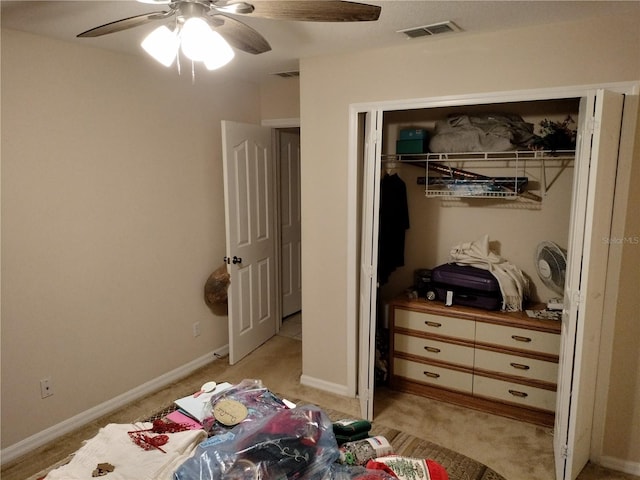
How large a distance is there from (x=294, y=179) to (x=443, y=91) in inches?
92.4

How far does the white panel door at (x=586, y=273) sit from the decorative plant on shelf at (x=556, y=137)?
477 mm

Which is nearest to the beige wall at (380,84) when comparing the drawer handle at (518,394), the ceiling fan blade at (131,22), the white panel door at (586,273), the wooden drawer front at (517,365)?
the white panel door at (586,273)

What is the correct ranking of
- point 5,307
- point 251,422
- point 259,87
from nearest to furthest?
point 251,422 → point 5,307 → point 259,87

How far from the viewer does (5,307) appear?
7.57 feet

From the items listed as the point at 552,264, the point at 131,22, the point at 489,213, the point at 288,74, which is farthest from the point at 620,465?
the point at 288,74

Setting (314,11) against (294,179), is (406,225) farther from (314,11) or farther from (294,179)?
(314,11)

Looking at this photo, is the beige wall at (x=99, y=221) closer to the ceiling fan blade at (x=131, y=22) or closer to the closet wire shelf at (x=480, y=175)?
the ceiling fan blade at (x=131, y=22)

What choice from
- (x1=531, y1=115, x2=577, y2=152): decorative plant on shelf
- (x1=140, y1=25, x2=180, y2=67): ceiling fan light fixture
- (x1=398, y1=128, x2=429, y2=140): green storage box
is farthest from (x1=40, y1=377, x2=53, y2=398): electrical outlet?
(x1=531, y1=115, x2=577, y2=152): decorative plant on shelf

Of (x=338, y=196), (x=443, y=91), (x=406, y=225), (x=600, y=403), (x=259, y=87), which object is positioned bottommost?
(x=600, y=403)

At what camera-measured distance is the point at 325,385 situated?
3.17 meters

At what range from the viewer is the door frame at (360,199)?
7.27 ft

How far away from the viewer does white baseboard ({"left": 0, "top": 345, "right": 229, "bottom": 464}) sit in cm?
240

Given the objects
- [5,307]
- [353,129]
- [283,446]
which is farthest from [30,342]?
[353,129]

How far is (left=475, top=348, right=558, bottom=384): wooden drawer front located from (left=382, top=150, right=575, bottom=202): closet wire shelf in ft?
3.46
